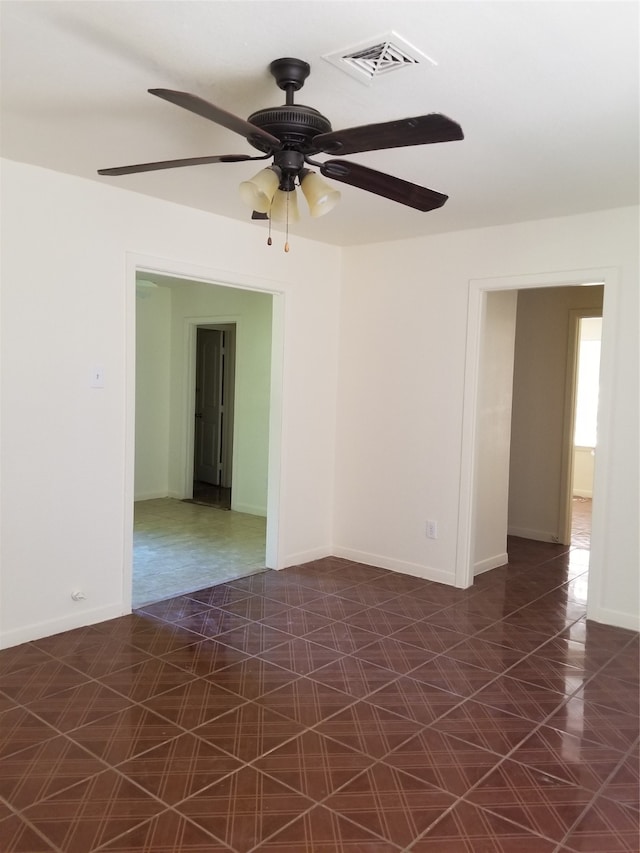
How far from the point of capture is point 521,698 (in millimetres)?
2998

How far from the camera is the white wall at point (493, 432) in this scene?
187 inches

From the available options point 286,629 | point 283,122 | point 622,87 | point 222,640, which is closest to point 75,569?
point 222,640

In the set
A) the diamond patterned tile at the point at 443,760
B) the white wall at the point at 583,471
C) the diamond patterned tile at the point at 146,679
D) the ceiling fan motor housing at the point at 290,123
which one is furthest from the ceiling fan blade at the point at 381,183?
the white wall at the point at 583,471

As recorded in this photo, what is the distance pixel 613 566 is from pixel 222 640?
2.35 meters

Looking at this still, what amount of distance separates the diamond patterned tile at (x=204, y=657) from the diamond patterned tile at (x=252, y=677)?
0.06 metres

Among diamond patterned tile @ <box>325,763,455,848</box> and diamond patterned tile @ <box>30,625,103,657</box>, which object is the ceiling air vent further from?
diamond patterned tile @ <box>30,625,103,657</box>

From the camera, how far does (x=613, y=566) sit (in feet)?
13.0

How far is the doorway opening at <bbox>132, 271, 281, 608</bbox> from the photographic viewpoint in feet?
20.7

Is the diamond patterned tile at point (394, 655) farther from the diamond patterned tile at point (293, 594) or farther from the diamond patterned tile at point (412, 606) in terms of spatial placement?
the diamond patterned tile at point (293, 594)

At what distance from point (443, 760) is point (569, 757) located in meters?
0.50

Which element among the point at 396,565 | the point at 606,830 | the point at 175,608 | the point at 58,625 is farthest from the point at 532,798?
the point at 396,565

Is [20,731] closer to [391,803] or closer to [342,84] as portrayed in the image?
[391,803]

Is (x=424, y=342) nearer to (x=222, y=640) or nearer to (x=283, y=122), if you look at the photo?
(x=222, y=640)

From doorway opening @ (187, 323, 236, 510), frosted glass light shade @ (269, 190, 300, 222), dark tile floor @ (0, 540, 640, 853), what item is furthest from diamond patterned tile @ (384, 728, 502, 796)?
doorway opening @ (187, 323, 236, 510)
